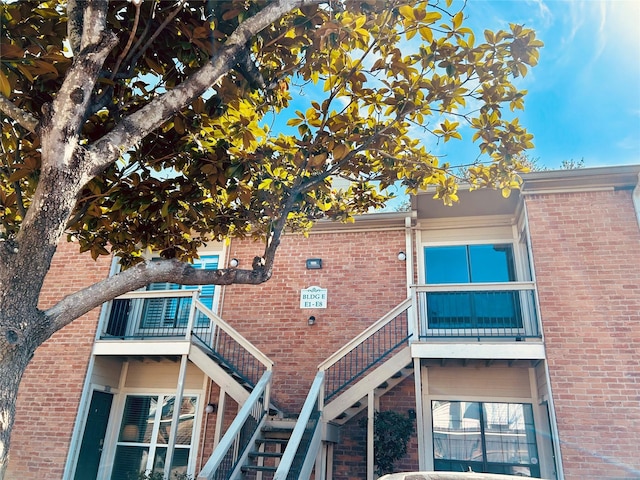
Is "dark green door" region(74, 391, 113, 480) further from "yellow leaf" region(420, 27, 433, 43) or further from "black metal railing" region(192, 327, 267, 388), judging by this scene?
"yellow leaf" region(420, 27, 433, 43)

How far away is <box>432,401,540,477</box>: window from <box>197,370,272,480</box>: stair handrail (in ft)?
9.70

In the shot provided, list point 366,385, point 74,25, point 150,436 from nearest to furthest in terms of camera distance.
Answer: point 74,25
point 366,385
point 150,436

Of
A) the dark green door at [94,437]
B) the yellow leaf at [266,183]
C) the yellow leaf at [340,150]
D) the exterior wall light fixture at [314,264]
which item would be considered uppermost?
the exterior wall light fixture at [314,264]

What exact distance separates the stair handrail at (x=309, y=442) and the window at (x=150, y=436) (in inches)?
119

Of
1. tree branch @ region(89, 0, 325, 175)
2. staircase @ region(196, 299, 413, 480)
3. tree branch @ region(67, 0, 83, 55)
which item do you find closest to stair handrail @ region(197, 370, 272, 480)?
staircase @ region(196, 299, 413, 480)

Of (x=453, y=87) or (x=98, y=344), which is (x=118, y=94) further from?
(x=98, y=344)

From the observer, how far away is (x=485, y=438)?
7562 millimetres

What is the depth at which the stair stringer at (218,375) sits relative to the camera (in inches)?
288

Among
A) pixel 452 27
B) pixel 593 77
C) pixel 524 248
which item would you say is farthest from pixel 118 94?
pixel 593 77

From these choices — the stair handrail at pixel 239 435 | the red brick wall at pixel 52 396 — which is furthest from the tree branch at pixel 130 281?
the red brick wall at pixel 52 396

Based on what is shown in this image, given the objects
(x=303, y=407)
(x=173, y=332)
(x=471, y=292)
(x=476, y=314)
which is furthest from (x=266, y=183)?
(x=173, y=332)

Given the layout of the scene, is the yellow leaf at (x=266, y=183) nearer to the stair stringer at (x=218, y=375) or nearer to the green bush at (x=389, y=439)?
the stair stringer at (x=218, y=375)

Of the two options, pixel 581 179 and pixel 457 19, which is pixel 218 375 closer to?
pixel 457 19

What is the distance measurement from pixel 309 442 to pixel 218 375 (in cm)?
205
